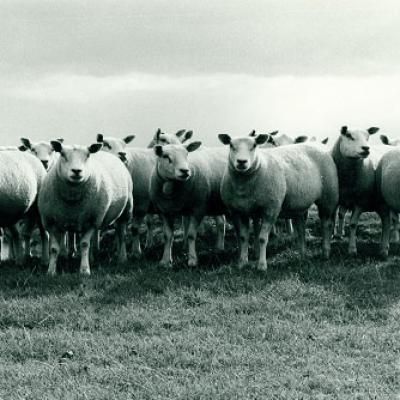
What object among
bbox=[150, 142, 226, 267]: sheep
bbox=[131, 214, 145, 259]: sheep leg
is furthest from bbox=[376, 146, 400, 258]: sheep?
bbox=[131, 214, 145, 259]: sheep leg

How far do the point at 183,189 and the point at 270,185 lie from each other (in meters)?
1.55

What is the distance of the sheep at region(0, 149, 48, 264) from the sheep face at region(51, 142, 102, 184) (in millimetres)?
1564

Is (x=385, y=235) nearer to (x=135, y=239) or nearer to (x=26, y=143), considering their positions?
(x=135, y=239)

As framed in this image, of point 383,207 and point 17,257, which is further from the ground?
point 383,207

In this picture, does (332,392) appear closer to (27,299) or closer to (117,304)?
(117,304)

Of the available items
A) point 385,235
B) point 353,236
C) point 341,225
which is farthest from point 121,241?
point 341,225

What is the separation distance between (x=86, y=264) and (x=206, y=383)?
17.1 feet

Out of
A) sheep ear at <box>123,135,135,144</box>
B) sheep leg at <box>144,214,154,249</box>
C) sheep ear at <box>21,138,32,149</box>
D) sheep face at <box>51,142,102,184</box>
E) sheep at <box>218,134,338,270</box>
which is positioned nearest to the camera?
sheep face at <box>51,142,102,184</box>

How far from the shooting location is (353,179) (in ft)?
45.2

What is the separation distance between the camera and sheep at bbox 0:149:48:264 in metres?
12.7

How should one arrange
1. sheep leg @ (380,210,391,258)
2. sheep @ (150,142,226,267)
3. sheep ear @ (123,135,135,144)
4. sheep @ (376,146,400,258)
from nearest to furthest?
1. sheep @ (150,142,226,267)
2. sheep @ (376,146,400,258)
3. sheep leg @ (380,210,391,258)
4. sheep ear @ (123,135,135,144)

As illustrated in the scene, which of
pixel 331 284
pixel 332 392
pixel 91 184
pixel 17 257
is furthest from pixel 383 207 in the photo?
pixel 332 392

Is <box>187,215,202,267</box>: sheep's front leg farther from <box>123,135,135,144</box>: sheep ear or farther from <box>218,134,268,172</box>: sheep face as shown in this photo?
<box>123,135,135,144</box>: sheep ear

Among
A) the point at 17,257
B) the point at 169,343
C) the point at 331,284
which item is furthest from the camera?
the point at 17,257
